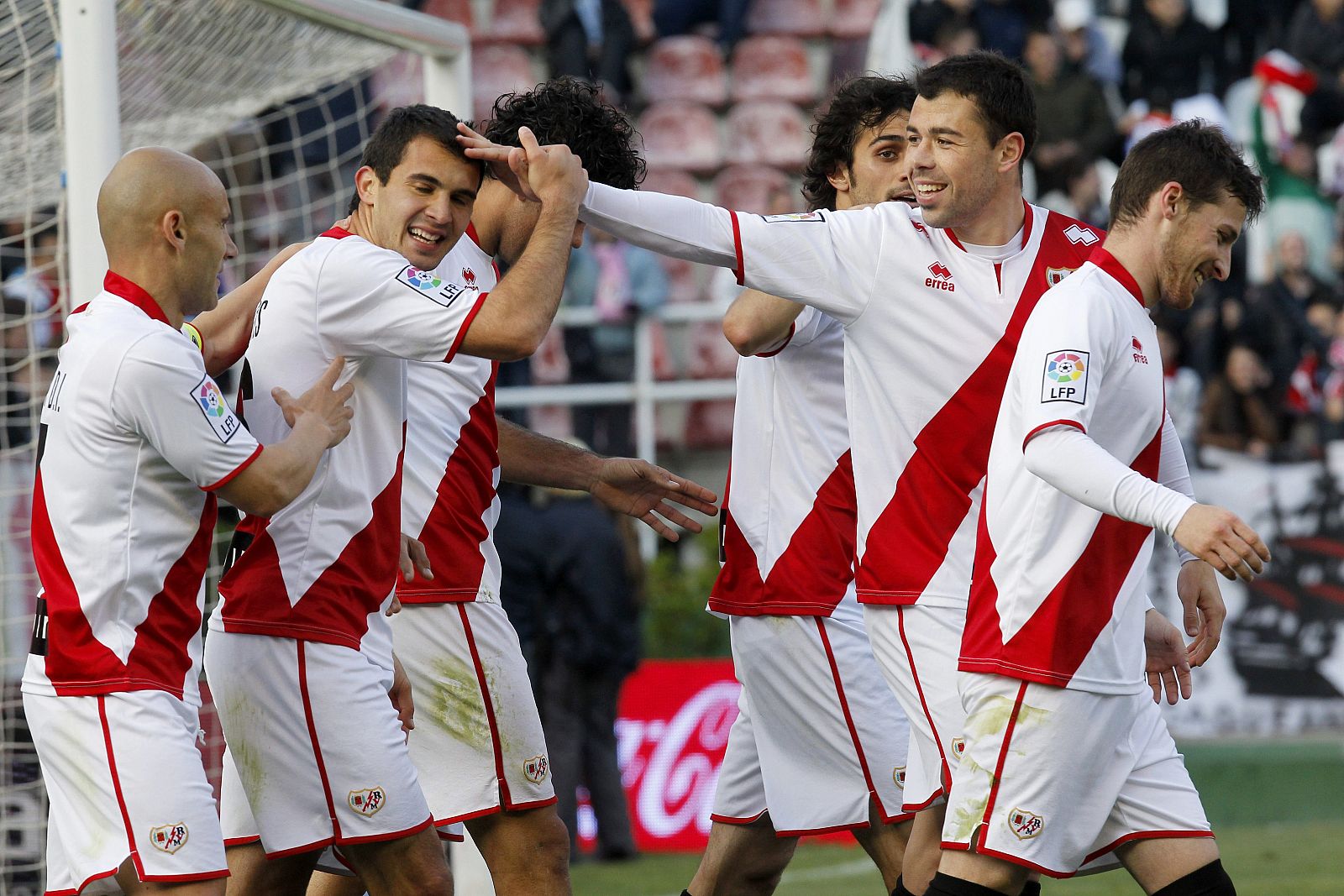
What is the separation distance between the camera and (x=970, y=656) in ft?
14.1

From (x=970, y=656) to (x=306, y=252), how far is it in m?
1.95

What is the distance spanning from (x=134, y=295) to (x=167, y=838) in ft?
4.13

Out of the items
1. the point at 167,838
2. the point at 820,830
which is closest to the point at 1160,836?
the point at 820,830

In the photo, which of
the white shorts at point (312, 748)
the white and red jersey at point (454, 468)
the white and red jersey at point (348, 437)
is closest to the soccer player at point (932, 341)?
the white and red jersey at point (348, 437)

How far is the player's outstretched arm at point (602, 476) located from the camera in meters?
5.46

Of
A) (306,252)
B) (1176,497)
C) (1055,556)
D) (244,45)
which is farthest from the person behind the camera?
(244,45)

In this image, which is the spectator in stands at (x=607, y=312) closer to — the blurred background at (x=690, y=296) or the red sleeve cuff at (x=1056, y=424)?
the blurred background at (x=690, y=296)

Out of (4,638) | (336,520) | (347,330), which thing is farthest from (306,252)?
(4,638)

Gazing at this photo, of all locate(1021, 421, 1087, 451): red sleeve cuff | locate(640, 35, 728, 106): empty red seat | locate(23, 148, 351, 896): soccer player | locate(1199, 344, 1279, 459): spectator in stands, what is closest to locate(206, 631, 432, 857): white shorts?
locate(23, 148, 351, 896): soccer player

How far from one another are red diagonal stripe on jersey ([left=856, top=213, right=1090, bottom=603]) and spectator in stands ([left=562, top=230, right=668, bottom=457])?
858 centimetres

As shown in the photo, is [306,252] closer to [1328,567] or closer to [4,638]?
[4,638]

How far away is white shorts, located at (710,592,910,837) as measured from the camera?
5.15m

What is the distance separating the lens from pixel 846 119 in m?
5.43

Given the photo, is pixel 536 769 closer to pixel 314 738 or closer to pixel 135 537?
pixel 314 738
